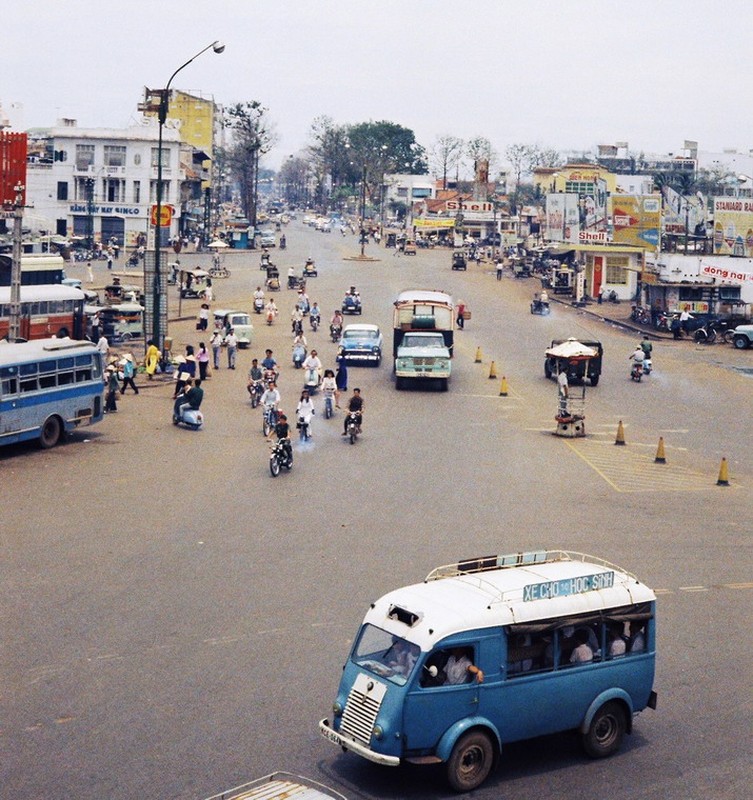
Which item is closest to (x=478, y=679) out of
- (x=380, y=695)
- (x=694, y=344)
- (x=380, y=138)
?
(x=380, y=695)

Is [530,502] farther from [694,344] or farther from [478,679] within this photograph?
[694,344]

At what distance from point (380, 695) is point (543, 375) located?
3242 cm

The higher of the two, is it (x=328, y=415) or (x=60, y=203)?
(x=60, y=203)

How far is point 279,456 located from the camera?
82.1ft

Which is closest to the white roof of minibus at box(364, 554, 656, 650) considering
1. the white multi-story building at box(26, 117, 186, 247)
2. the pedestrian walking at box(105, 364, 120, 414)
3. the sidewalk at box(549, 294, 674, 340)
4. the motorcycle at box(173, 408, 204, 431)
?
the motorcycle at box(173, 408, 204, 431)

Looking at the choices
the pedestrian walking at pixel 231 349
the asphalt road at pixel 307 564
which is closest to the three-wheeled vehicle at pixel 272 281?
the pedestrian walking at pixel 231 349

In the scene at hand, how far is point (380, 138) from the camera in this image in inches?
7431

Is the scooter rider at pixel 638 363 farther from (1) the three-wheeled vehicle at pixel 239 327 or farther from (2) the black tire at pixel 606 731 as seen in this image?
(2) the black tire at pixel 606 731

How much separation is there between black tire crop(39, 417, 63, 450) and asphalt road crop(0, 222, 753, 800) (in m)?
0.52

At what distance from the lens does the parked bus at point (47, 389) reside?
25.3 m

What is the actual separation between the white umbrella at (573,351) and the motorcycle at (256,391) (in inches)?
423

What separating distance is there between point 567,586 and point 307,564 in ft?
22.9

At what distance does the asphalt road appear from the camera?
463 inches

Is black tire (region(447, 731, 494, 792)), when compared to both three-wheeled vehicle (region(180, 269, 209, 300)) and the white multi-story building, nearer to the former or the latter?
three-wheeled vehicle (region(180, 269, 209, 300))
